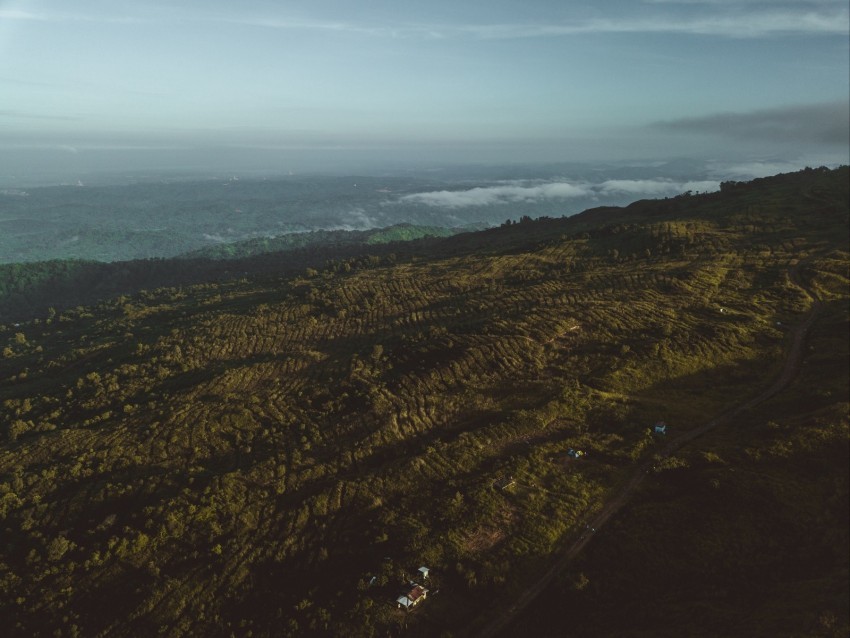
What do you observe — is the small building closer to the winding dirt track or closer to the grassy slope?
the winding dirt track

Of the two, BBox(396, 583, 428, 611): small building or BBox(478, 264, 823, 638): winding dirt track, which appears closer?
BBox(478, 264, 823, 638): winding dirt track

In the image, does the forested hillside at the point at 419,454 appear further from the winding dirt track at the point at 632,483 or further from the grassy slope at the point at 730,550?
the winding dirt track at the point at 632,483

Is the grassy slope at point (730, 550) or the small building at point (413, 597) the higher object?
the grassy slope at point (730, 550)

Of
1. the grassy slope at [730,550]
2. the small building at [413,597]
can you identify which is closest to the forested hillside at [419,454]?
the grassy slope at [730,550]

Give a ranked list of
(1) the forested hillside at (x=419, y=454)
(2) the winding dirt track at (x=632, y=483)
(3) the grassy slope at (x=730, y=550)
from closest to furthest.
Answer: (3) the grassy slope at (x=730, y=550)
(2) the winding dirt track at (x=632, y=483)
(1) the forested hillside at (x=419, y=454)

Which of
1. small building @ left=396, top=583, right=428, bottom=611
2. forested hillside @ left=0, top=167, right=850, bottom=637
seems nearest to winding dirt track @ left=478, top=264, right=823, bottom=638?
forested hillside @ left=0, top=167, right=850, bottom=637

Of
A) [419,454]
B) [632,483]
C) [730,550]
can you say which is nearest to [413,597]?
[419,454]
